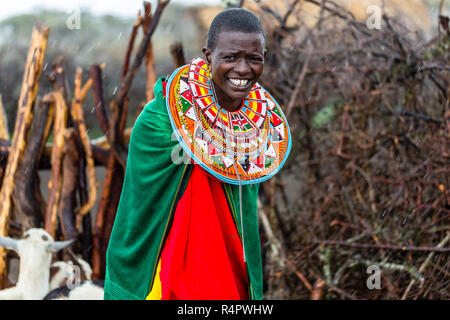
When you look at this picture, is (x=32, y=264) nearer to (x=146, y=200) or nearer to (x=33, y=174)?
(x=33, y=174)

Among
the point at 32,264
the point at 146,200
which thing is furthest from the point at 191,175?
the point at 32,264

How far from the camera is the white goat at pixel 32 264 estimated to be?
371 centimetres

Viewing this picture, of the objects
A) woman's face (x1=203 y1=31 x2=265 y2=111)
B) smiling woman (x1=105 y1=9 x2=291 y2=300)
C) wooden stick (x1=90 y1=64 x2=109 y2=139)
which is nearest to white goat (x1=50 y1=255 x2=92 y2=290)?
wooden stick (x1=90 y1=64 x2=109 y2=139)

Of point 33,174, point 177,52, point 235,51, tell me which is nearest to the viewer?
point 235,51

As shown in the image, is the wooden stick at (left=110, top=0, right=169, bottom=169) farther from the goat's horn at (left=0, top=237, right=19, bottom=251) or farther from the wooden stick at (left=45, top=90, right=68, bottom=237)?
the goat's horn at (left=0, top=237, right=19, bottom=251)

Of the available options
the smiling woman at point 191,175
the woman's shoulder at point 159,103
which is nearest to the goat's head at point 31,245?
the smiling woman at point 191,175

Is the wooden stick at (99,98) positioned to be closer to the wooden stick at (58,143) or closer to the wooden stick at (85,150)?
the wooden stick at (85,150)

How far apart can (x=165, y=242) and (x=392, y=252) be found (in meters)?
2.46

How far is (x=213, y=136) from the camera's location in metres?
2.34

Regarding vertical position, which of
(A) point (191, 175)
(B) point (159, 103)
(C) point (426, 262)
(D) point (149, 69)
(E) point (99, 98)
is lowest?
(C) point (426, 262)

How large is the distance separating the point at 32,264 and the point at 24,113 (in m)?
1.30

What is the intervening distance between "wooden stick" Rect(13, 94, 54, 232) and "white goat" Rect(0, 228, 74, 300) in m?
0.48

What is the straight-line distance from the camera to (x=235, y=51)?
89.2 inches
